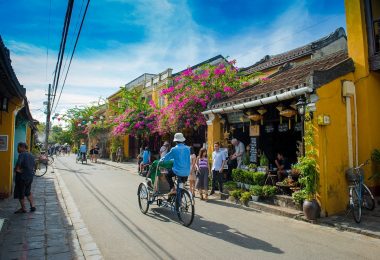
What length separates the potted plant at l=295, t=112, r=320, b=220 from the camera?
719 centimetres

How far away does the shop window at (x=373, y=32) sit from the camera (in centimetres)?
840

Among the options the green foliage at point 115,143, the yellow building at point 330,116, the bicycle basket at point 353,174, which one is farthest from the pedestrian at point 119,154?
the bicycle basket at point 353,174

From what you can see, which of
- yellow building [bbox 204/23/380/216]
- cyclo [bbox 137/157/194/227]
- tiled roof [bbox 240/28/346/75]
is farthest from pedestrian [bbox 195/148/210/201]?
tiled roof [bbox 240/28/346/75]

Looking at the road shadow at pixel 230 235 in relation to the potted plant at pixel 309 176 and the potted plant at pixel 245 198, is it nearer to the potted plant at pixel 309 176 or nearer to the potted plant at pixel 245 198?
the potted plant at pixel 309 176

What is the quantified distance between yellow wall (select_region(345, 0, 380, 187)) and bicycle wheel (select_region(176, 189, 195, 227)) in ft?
17.1

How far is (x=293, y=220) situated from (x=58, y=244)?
5294 millimetres

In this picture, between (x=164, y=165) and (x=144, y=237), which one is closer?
(x=144, y=237)

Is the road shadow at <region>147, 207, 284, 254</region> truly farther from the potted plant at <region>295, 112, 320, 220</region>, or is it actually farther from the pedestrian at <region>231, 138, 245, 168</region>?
the pedestrian at <region>231, 138, 245, 168</region>

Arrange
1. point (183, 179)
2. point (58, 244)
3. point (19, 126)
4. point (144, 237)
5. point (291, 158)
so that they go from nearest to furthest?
1. point (58, 244)
2. point (144, 237)
3. point (183, 179)
4. point (291, 158)
5. point (19, 126)

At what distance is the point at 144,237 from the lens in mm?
5840

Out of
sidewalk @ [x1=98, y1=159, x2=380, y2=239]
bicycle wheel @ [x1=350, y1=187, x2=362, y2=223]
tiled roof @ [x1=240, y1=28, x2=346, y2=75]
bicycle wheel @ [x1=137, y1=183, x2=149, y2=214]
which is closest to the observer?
sidewalk @ [x1=98, y1=159, x2=380, y2=239]

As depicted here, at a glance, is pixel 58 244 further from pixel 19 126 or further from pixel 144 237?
pixel 19 126

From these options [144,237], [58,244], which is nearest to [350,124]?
[144,237]

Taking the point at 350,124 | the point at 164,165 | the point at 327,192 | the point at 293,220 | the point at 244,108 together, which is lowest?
the point at 293,220
